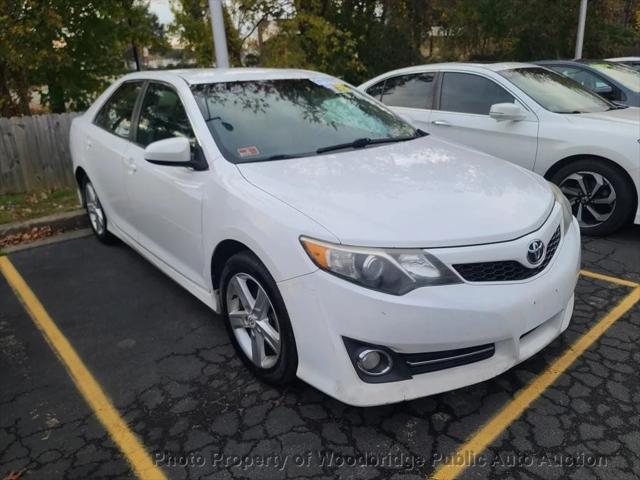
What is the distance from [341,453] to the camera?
2.40m

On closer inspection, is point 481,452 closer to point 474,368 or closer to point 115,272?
point 474,368

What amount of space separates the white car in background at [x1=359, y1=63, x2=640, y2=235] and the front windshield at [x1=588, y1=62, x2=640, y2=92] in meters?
2.38

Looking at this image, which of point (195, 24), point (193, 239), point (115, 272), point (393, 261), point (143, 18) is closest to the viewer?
point (393, 261)

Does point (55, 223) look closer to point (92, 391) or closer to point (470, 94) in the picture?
point (92, 391)

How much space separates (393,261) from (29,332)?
106 inches

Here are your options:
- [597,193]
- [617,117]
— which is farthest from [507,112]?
[597,193]

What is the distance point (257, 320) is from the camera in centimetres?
275

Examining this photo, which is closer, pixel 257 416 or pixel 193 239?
pixel 257 416

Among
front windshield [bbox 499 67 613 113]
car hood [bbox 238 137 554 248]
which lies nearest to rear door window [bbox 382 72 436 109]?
front windshield [bbox 499 67 613 113]

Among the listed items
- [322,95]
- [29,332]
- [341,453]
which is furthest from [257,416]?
[322,95]

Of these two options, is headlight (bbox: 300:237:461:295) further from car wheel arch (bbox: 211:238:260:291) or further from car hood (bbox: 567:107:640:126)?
car hood (bbox: 567:107:640:126)

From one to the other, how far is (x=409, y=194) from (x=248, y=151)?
3.27 ft

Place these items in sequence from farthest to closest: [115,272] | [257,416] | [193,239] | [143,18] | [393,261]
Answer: [143,18] → [115,272] → [193,239] → [257,416] → [393,261]

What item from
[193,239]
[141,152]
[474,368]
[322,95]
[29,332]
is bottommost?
[29,332]
